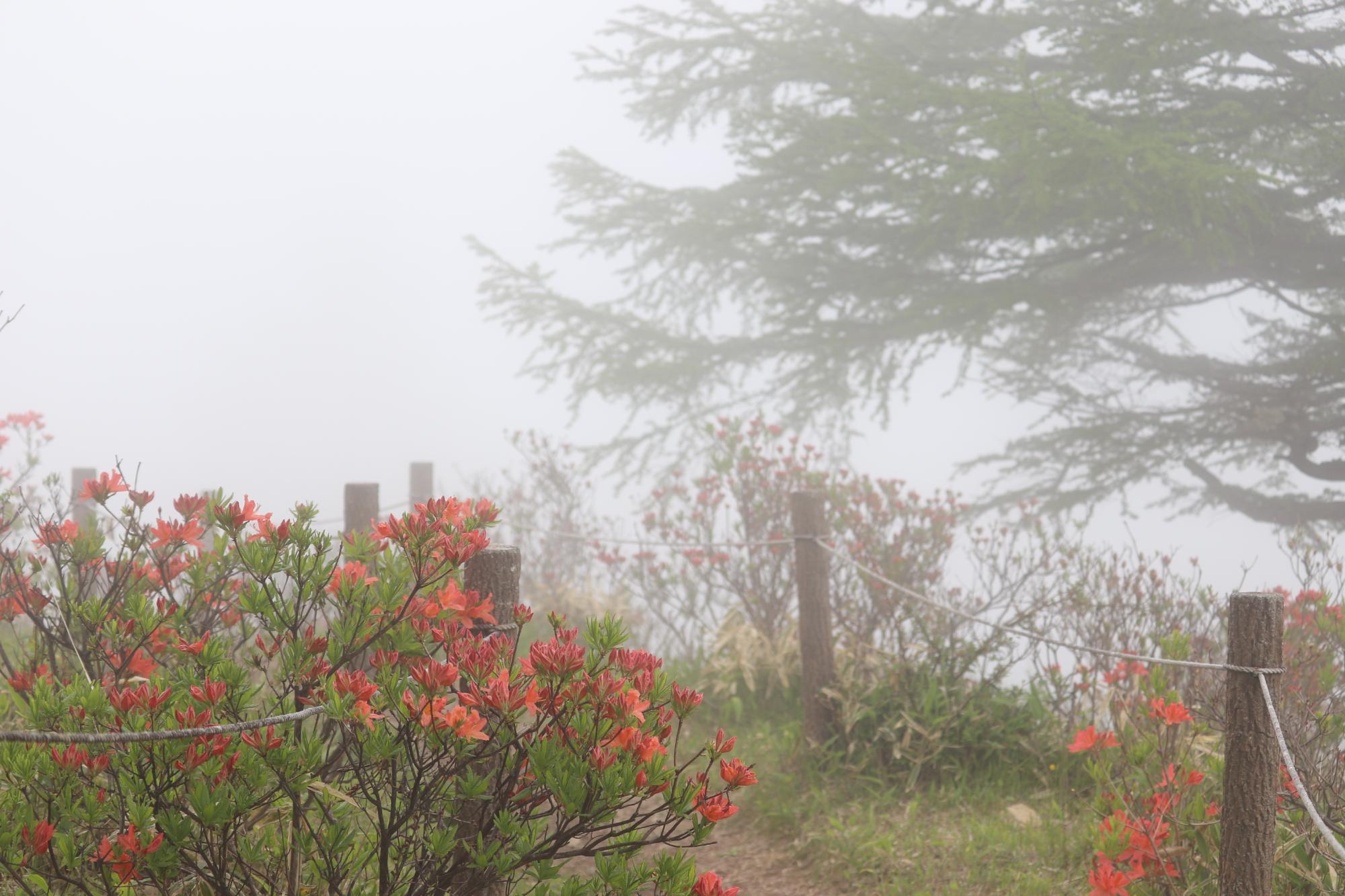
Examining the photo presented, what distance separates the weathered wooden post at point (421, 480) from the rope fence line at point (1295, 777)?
23.2 ft

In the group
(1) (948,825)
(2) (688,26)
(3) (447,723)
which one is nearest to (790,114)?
(2) (688,26)

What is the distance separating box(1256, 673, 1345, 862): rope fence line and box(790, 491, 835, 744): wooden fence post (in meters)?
2.17

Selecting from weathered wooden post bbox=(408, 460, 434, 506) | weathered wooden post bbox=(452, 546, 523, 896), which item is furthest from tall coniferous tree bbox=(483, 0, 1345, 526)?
weathered wooden post bbox=(452, 546, 523, 896)

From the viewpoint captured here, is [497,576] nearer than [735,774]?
No

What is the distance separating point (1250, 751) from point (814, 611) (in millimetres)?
2219

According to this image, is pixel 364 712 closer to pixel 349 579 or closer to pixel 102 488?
pixel 349 579

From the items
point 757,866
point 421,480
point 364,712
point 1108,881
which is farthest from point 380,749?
point 421,480

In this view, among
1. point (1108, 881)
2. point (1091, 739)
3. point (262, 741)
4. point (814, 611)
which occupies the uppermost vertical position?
point (262, 741)

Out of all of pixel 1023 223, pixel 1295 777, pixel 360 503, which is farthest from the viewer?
pixel 1023 223

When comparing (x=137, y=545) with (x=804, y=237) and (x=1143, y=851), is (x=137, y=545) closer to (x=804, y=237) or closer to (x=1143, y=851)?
(x=1143, y=851)

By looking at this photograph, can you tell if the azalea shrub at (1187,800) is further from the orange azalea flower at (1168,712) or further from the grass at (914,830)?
the grass at (914,830)

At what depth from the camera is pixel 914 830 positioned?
4.04 meters

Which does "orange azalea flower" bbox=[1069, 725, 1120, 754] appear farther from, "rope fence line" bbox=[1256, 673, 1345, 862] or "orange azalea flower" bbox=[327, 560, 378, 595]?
"orange azalea flower" bbox=[327, 560, 378, 595]

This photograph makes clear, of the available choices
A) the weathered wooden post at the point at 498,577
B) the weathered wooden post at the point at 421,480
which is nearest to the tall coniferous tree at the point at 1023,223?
the weathered wooden post at the point at 421,480
